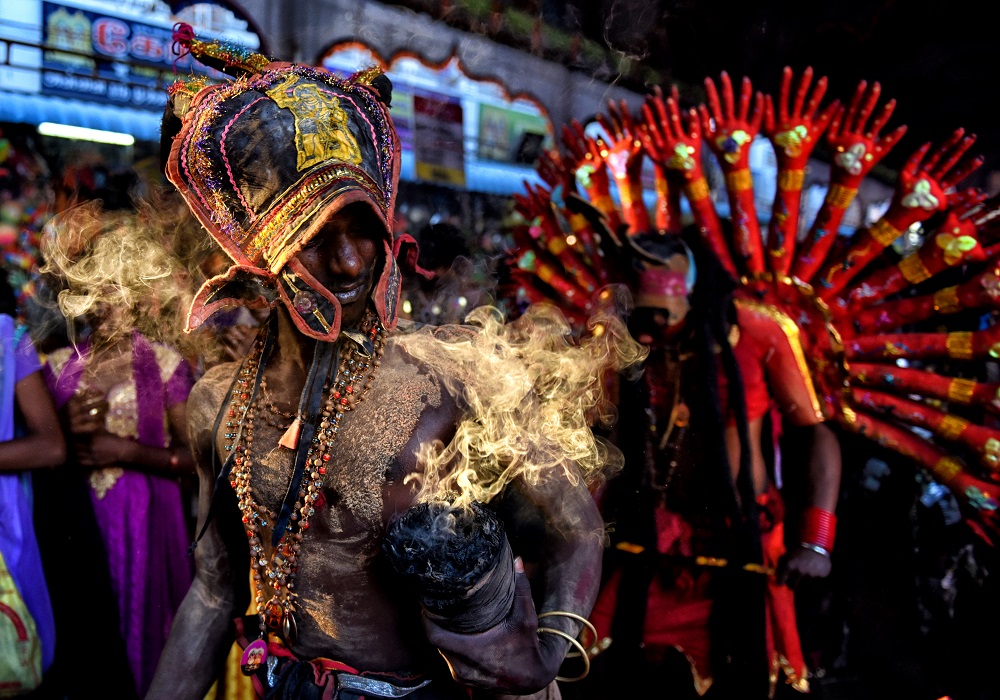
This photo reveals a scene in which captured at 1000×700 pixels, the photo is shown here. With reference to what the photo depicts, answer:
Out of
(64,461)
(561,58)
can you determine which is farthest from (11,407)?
(561,58)

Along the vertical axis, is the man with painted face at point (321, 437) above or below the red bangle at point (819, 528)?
above

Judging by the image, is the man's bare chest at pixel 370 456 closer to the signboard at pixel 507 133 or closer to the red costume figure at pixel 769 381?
the red costume figure at pixel 769 381

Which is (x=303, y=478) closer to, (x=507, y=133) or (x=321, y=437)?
(x=321, y=437)

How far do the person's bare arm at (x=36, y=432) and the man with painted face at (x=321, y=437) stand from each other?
4.68ft

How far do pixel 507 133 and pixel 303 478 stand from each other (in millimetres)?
5714

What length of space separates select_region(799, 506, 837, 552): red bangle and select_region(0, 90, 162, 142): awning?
4.65m

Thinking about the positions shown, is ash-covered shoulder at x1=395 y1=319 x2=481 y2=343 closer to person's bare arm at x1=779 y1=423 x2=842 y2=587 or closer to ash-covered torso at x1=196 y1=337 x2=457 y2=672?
ash-covered torso at x1=196 y1=337 x2=457 y2=672

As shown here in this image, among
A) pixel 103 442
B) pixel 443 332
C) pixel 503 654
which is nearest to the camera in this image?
pixel 503 654

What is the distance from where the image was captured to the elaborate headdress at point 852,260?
303 cm

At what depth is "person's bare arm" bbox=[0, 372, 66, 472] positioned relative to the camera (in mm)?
2666

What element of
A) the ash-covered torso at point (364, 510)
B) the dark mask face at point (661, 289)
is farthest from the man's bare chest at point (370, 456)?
the dark mask face at point (661, 289)

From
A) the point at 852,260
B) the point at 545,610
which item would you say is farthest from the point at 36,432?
the point at 852,260

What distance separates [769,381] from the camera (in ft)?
10.5

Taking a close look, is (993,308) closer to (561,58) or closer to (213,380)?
(213,380)
